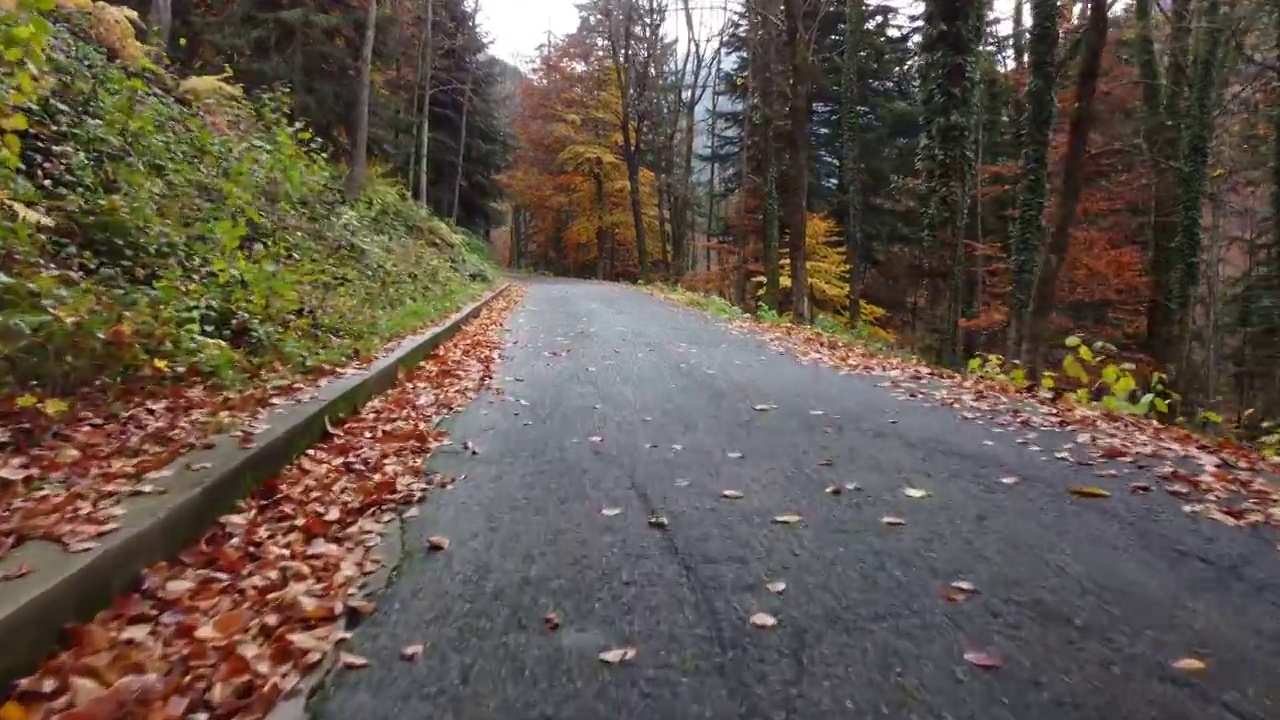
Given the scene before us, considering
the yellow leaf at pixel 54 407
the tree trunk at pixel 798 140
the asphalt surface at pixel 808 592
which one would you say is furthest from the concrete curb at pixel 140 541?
the tree trunk at pixel 798 140

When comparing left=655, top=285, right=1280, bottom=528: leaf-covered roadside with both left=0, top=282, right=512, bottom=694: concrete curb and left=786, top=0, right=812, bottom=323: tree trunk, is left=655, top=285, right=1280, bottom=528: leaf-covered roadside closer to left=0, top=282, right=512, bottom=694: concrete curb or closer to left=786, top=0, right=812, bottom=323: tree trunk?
left=0, top=282, right=512, bottom=694: concrete curb

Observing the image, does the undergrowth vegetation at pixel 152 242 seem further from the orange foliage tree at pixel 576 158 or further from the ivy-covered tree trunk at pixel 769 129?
the orange foliage tree at pixel 576 158

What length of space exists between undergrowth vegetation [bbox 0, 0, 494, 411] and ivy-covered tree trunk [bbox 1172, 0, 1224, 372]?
14002 millimetres

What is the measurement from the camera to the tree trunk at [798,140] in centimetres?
1507

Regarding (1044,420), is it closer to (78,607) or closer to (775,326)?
(78,607)

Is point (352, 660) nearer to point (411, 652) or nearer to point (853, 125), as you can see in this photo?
point (411, 652)

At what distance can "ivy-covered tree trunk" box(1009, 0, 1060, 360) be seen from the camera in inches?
490

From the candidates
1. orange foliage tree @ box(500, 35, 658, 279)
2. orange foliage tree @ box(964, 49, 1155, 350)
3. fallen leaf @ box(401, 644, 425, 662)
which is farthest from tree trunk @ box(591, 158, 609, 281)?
fallen leaf @ box(401, 644, 425, 662)

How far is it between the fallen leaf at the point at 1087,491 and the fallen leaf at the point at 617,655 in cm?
287

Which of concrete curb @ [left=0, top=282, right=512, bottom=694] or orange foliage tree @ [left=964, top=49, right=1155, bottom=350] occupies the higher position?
orange foliage tree @ [left=964, top=49, right=1155, bottom=350]

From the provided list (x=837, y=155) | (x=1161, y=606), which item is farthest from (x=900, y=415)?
(x=837, y=155)

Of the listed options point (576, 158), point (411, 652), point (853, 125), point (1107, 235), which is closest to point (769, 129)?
point (853, 125)

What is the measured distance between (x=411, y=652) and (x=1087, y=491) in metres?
3.60

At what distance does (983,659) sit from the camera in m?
2.63
